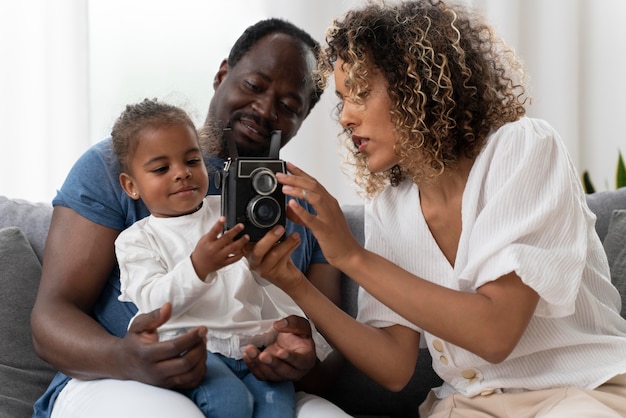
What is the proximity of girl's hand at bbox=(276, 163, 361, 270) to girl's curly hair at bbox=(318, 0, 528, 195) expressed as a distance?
0.20 m

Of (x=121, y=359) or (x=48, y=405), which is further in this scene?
(x=48, y=405)

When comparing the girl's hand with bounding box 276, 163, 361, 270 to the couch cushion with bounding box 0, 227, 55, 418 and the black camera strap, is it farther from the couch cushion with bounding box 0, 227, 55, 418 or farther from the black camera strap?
the couch cushion with bounding box 0, 227, 55, 418

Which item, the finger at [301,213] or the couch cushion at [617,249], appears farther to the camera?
the couch cushion at [617,249]

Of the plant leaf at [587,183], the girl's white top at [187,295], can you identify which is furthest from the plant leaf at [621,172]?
the girl's white top at [187,295]

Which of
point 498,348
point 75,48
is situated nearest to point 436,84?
point 498,348

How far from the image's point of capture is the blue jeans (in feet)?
4.64

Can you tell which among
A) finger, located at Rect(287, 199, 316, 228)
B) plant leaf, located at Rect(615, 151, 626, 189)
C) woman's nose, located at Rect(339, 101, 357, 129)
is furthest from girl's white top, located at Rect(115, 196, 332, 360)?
plant leaf, located at Rect(615, 151, 626, 189)

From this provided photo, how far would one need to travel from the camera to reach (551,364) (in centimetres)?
149

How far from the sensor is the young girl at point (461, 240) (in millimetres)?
1373

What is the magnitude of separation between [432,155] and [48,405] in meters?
0.89

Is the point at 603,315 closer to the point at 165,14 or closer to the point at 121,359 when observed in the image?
the point at 121,359

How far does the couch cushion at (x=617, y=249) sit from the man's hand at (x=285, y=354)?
30.6 inches

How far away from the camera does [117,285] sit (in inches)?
65.6

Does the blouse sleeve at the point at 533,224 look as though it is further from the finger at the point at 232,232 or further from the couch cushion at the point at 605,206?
the couch cushion at the point at 605,206
